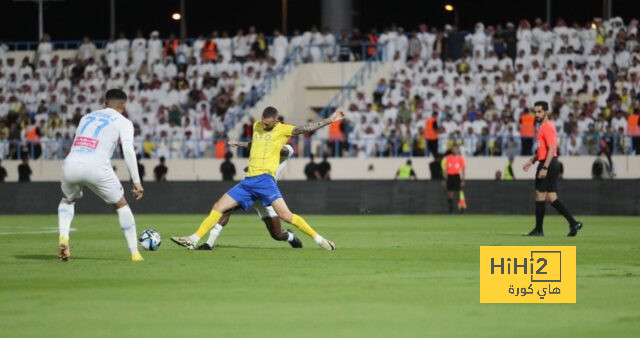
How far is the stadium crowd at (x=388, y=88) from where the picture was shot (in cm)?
3994

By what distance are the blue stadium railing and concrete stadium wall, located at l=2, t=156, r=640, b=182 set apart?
25 cm

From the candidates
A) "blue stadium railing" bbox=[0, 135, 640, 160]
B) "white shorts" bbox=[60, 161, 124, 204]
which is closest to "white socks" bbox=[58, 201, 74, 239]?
"white shorts" bbox=[60, 161, 124, 204]

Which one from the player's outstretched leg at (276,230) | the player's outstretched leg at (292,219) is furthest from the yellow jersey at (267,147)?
the player's outstretched leg at (276,230)

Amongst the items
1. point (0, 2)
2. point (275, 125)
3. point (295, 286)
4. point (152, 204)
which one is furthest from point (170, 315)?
point (0, 2)

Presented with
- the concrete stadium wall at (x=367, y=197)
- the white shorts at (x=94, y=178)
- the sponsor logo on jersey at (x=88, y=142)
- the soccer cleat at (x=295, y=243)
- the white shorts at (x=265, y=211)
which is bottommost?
the concrete stadium wall at (x=367, y=197)

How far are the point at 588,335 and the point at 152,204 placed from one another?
2998 centimetres

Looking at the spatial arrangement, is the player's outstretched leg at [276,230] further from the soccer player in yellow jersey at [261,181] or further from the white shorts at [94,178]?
the white shorts at [94,178]

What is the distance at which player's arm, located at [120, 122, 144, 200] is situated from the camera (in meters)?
15.0

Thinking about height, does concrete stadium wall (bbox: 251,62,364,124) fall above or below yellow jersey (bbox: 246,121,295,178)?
above

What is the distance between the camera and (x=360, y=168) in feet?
137

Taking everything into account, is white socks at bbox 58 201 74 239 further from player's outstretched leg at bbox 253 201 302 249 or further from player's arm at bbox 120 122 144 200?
player's outstretched leg at bbox 253 201 302 249

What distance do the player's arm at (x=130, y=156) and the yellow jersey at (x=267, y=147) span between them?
284 cm

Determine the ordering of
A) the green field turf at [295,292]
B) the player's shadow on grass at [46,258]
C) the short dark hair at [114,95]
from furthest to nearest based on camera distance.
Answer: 1. the player's shadow on grass at [46,258]
2. the short dark hair at [114,95]
3. the green field turf at [295,292]

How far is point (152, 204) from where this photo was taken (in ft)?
125
